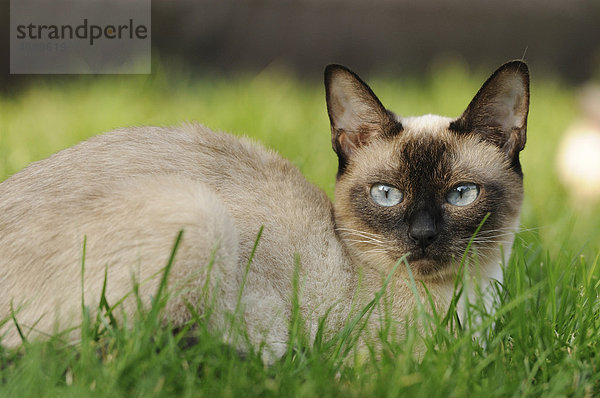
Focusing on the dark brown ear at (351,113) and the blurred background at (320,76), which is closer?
the dark brown ear at (351,113)

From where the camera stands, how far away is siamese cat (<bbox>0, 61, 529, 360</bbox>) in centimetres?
186

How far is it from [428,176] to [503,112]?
391 millimetres

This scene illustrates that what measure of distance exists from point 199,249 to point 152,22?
4.32 m

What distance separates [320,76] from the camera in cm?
634

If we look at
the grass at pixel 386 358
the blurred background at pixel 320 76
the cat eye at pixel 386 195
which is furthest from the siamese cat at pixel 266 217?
the blurred background at pixel 320 76

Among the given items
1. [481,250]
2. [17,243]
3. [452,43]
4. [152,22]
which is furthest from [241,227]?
[452,43]

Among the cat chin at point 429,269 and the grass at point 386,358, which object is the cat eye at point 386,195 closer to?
the cat chin at point 429,269

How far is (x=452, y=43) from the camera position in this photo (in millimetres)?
6383

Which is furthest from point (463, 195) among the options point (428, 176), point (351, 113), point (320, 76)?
point (320, 76)

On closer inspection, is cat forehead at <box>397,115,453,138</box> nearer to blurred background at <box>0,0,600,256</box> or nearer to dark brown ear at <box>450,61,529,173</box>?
dark brown ear at <box>450,61,529,173</box>

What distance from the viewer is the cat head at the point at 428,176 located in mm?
2168

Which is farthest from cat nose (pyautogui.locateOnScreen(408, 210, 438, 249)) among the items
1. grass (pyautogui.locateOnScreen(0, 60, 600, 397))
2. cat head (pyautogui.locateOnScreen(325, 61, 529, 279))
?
grass (pyautogui.locateOnScreen(0, 60, 600, 397))

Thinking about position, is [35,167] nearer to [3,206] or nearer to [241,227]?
[3,206]

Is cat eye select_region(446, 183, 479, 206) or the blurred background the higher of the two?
the blurred background
